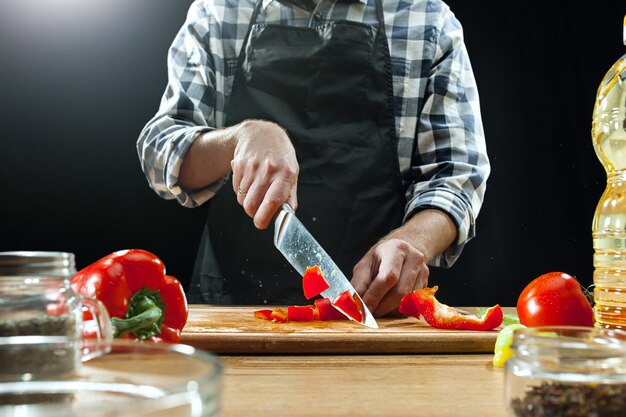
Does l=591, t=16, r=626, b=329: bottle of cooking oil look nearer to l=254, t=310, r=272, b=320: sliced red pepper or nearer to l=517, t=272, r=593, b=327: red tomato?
l=517, t=272, r=593, b=327: red tomato

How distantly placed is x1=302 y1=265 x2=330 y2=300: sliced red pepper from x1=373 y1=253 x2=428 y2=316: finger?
16cm

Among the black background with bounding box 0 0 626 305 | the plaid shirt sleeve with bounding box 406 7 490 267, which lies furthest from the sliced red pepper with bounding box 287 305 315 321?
the black background with bounding box 0 0 626 305

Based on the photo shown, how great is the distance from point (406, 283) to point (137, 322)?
28.3 inches

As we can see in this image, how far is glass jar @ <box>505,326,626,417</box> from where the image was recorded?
Result: 0.62 metres

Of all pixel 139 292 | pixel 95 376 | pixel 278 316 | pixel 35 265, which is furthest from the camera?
pixel 278 316

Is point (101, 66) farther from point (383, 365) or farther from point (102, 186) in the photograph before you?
point (383, 365)

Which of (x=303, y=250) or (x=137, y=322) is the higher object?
(x=137, y=322)

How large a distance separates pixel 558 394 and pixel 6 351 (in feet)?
1.48

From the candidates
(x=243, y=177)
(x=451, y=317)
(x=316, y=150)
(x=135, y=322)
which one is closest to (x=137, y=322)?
(x=135, y=322)

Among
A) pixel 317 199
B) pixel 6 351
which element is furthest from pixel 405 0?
pixel 6 351

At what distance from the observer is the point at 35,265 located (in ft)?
2.30

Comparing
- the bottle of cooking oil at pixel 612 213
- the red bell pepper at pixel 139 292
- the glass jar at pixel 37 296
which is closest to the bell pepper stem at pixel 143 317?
the red bell pepper at pixel 139 292

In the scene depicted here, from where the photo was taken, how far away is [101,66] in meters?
2.34

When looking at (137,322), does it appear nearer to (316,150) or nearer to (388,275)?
(388,275)
